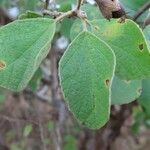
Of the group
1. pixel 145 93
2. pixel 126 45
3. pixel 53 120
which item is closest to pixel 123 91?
pixel 145 93

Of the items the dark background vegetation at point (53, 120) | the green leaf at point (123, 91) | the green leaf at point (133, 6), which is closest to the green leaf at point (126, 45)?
the green leaf at point (123, 91)

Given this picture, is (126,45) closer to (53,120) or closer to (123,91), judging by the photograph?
(123,91)

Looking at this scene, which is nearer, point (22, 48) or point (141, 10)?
point (22, 48)

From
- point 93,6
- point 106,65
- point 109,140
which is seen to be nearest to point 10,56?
point 106,65

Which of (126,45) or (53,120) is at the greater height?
(126,45)

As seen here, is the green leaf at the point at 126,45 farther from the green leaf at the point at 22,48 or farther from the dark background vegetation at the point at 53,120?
the dark background vegetation at the point at 53,120

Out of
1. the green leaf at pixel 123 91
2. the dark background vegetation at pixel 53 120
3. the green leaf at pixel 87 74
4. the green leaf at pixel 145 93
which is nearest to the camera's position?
the green leaf at pixel 87 74

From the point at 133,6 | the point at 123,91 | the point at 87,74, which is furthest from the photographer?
the point at 133,6

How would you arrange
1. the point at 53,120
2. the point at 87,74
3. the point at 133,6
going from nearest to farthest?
1. the point at 87,74
2. the point at 133,6
3. the point at 53,120
